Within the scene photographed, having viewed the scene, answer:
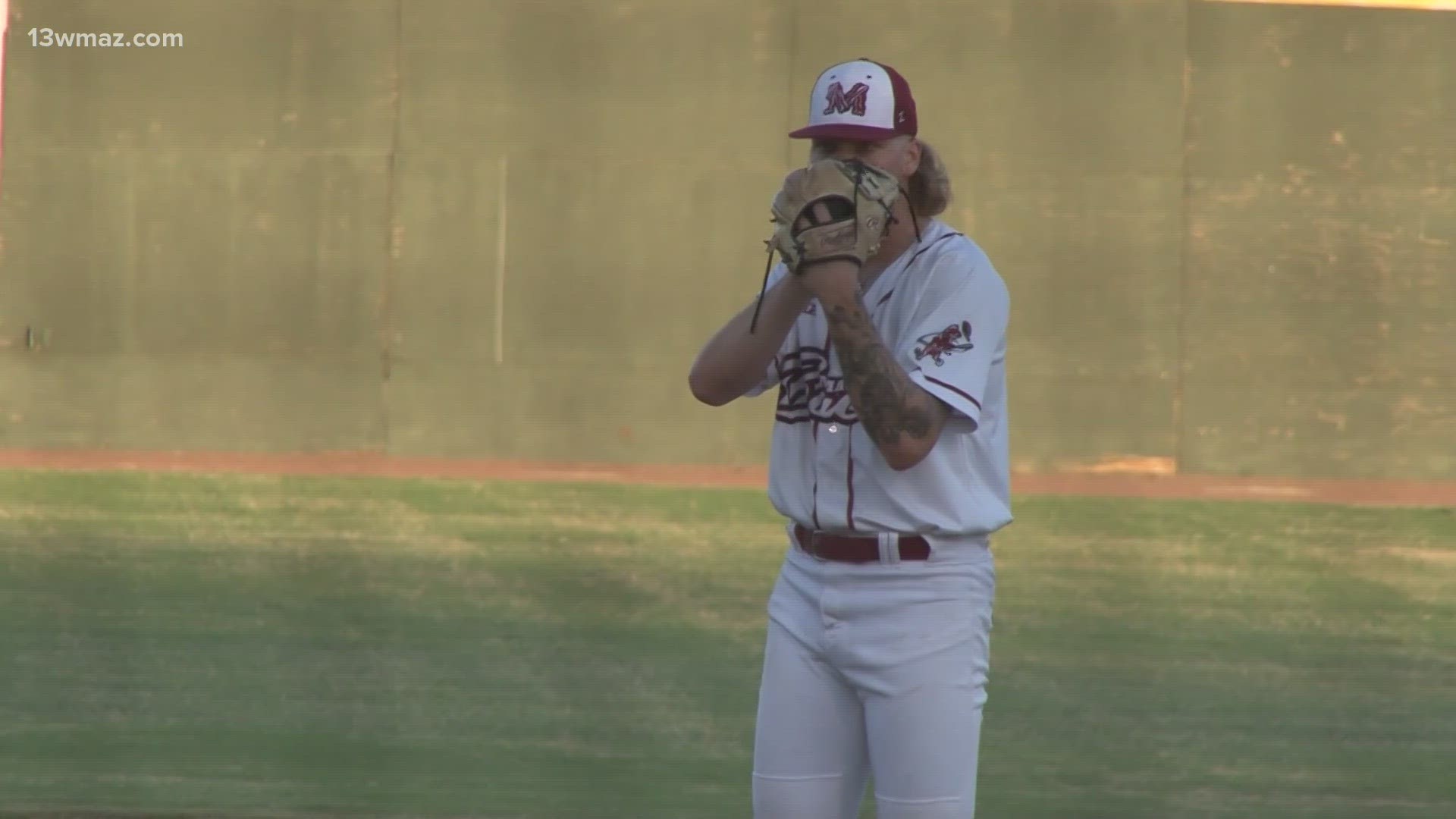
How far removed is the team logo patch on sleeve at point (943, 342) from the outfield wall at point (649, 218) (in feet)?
30.0

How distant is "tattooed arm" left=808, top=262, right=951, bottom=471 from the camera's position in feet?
7.13

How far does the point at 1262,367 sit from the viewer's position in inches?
453

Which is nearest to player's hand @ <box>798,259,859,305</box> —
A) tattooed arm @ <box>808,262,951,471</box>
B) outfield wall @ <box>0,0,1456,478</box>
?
tattooed arm @ <box>808,262,951,471</box>

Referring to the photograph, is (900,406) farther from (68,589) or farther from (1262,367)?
(1262,367)

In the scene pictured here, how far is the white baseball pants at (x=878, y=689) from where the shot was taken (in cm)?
228

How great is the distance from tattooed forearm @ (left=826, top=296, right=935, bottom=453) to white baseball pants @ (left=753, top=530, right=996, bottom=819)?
21cm

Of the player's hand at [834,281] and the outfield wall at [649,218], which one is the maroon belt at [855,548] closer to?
the player's hand at [834,281]

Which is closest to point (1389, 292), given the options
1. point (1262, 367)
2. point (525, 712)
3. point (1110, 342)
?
point (1262, 367)

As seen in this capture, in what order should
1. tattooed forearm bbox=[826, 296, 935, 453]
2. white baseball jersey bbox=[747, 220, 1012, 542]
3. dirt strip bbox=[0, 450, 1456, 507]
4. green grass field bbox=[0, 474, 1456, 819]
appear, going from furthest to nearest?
dirt strip bbox=[0, 450, 1456, 507]
green grass field bbox=[0, 474, 1456, 819]
white baseball jersey bbox=[747, 220, 1012, 542]
tattooed forearm bbox=[826, 296, 935, 453]

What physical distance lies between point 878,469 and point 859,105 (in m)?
0.48

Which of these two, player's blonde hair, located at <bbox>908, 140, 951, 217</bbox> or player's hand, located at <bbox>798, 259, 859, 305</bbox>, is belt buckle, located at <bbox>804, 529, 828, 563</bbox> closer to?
player's hand, located at <bbox>798, 259, 859, 305</bbox>

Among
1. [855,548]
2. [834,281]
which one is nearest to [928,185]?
[834,281]

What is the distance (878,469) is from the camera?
2.31 m

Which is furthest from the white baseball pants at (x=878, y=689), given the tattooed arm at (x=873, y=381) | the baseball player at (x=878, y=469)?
the tattooed arm at (x=873, y=381)
